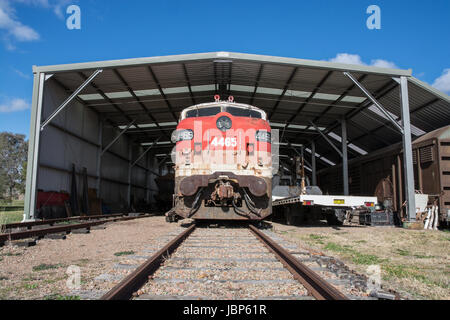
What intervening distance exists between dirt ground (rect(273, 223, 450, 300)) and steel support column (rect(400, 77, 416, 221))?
2.88m

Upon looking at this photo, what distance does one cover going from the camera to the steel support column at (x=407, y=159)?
11.2m

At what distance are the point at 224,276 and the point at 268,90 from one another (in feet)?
42.9

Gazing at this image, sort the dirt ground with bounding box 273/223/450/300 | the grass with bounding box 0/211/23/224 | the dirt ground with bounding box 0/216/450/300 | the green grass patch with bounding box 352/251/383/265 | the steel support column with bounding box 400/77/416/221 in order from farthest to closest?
the steel support column with bounding box 400/77/416/221
the grass with bounding box 0/211/23/224
the green grass patch with bounding box 352/251/383/265
the dirt ground with bounding box 273/223/450/300
the dirt ground with bounding box 0/216/450/300

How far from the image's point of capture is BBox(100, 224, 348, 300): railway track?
3.09m

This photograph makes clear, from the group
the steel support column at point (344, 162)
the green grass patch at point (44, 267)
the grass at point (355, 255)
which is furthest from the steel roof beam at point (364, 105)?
the green grass patch at point (44, 267)

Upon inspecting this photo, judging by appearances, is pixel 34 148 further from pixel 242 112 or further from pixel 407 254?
pixel 407 254

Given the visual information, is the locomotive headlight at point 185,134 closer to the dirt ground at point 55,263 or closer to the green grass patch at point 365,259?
A: the dirt ground at point 55,263

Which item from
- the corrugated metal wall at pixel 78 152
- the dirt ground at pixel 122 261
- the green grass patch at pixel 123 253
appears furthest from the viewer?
the corrugated metal wall at pixel 78 152

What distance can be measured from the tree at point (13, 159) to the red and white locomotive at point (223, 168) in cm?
4197

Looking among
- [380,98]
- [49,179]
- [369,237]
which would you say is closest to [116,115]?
[49,179]

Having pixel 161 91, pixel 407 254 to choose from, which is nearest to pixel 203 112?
pixel 407 254

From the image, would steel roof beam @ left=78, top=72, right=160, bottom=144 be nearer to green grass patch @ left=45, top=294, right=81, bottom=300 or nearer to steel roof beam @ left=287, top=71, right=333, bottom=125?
steel roof beam @ left=287, top=71, right=333, bottom=125

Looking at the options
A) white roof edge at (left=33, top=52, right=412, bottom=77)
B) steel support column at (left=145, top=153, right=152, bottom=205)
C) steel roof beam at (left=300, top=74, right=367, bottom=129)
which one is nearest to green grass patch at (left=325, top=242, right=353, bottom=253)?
white roof edge at (left=33, top=52, right=412, bottom=77)
